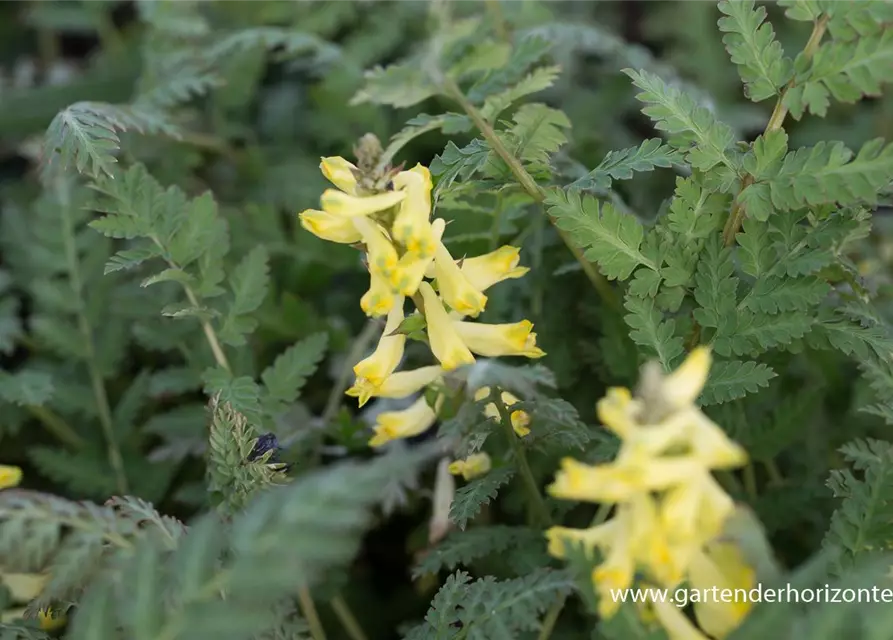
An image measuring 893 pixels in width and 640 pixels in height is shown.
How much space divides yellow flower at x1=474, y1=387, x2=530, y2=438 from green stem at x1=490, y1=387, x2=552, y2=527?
0.03 meters

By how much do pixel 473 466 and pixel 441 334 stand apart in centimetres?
28

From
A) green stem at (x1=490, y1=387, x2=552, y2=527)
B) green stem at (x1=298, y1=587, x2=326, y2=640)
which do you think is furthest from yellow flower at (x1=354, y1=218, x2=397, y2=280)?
green stem at (x1=298, y1=587, x2=326, y2=640)

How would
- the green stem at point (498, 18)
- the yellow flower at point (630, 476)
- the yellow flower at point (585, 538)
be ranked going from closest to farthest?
the yellow flower at point (630, 476), the yellow flower at point (585, 538), the green stem at point (498, 18)

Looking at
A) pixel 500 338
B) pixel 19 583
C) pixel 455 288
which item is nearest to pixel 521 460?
pixel 500 338

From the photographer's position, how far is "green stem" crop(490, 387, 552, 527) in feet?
4.17

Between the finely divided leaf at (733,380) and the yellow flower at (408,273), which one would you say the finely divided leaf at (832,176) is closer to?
the finely divided leaf at (733,380)

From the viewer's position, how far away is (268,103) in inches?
95.8

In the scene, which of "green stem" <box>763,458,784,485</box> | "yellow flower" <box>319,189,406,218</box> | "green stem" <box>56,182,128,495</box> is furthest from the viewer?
"green stem" <box>56,182,128,495</box>

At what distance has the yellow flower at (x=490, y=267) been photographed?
1.28 m

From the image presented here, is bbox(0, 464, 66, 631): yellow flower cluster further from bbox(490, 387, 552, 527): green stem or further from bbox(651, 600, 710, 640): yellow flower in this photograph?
bbox(651, 600, 710, 640): yellow flower

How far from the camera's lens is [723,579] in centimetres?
100

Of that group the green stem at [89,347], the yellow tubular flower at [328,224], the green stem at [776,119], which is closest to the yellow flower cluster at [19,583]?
the green stem at [89,347]

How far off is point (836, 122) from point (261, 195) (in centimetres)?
163

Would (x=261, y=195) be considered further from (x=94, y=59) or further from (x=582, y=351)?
(x=582, y=351)
